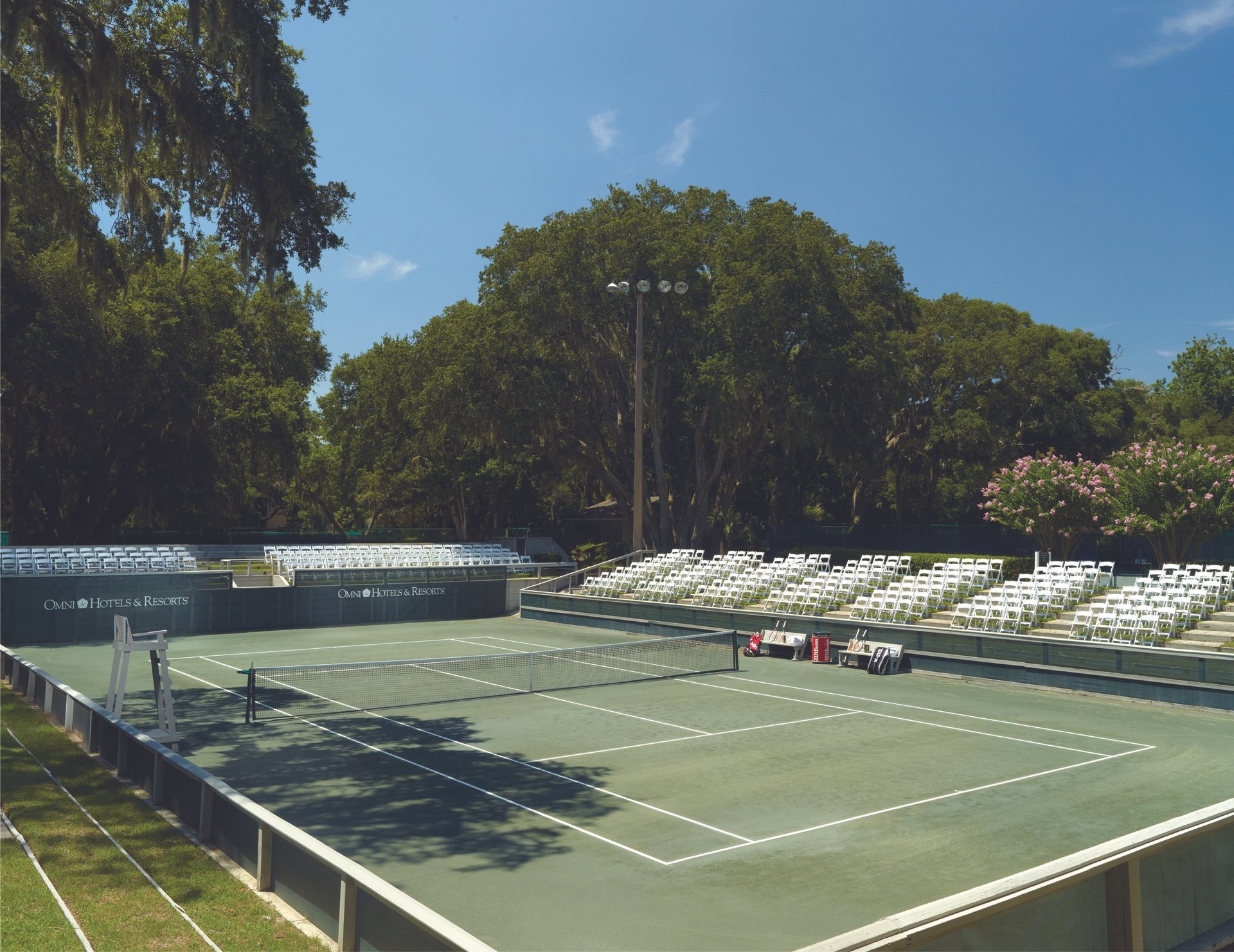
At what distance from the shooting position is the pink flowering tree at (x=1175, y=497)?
29.5 m

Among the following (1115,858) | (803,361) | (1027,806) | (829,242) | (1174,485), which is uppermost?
(829,242)

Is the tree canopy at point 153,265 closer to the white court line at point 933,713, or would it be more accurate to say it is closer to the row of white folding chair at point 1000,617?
the white court line at point 933,713

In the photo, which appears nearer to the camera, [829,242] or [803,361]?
[803,361]

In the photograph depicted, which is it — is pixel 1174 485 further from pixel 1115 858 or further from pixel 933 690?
pixel 1115 858

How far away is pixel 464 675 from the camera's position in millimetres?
23125

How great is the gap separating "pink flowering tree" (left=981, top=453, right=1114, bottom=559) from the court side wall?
17776mm

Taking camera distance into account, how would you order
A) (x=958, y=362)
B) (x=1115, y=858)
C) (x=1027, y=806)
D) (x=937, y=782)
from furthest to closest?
(x=958, y=362) → (x=937, y=782) → (x=1027, y=806) → (x=1115, y=858)

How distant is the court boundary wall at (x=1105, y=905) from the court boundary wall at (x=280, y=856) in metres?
2.40

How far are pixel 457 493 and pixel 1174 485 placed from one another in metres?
38.0

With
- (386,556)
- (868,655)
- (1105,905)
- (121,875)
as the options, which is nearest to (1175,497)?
(868,655)

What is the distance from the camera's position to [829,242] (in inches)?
1832

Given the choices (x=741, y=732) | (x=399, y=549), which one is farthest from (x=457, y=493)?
(x=741, y=732)

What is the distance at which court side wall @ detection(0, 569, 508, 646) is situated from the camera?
29.5m

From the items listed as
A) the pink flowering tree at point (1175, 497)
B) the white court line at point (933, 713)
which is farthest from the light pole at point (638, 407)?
the pink flowering tree at point (1175, 497)
